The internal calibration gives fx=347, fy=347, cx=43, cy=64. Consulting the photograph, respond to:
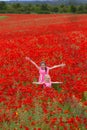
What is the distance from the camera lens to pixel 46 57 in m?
12.9

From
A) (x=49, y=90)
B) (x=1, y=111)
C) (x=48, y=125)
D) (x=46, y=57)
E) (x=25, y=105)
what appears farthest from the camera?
(x=46, y=57)

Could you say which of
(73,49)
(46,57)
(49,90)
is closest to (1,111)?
(49,90)

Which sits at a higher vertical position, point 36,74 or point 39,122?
point 39,122

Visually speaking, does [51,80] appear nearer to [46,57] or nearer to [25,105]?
[25,105]

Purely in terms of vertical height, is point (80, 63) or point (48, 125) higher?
point (48, 125)

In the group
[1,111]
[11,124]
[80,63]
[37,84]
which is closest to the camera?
[11,124]

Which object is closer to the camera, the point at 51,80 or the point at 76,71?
the point at 51,80

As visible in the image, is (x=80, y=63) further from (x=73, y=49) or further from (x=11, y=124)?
(x=11, y=124)

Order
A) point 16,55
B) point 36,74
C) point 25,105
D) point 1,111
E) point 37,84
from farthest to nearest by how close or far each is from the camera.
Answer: point 16,55 → point 36,74 → point 37,84 → point 25,105 → point 1,111

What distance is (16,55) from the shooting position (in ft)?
45.4

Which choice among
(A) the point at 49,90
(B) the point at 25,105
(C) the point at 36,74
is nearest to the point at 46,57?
(C) the point at 36,74

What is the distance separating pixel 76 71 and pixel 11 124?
Answer: 205 inches

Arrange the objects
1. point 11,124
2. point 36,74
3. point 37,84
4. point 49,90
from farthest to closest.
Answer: point 36,74, point 37,84, point 49,90, point 11,124

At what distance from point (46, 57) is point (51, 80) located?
380 cm
